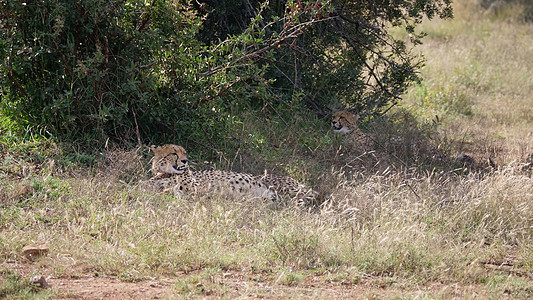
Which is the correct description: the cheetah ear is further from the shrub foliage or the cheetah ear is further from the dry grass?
the shrub foliage

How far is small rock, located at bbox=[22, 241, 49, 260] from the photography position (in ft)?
11.5

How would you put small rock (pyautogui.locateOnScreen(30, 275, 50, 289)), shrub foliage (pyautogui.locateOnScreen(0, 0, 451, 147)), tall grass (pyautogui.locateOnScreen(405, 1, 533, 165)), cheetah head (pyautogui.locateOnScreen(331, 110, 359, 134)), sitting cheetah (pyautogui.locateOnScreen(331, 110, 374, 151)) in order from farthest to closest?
1. tall grass (pyautogui.locateOnScreen(405, 1, 533, 165))
2. cheetah head (pyautogui.locateOnScreen(331, 110, 359, 134))
3. sitting cheetah (pyautogui.locateOnScreen(331, 110, 374, 151))
4. shrub foliage (pyautogui.locateOnScreen(0, 0, 451, 147))
5. small rock (pyautogui.locateOnScreen(30, 275, 50, 289))

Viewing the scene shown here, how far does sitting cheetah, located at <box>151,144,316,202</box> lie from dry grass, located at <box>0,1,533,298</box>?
0.52 ft

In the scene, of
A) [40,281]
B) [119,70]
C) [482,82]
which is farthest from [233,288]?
[482,82]

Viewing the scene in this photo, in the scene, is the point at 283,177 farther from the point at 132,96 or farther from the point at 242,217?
the point at 132,96

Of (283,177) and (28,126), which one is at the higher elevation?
(28,126)

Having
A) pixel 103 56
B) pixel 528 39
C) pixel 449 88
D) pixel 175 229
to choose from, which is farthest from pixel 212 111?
pixel 528 39

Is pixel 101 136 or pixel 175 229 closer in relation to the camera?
pixel 175 229

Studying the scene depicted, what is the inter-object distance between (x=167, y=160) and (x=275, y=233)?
5.26 feet

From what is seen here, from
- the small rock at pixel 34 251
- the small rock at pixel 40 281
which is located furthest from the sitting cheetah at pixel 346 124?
the small rock at pixel 40 281

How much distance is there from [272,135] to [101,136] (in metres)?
2.00

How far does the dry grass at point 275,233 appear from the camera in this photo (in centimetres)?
351

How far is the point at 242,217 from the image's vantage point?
4.44 m

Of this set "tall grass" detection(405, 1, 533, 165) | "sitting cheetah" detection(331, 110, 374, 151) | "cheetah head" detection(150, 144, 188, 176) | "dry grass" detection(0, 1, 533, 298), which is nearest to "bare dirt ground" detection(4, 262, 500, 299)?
"dry grass" detection(0, 1, 533, 298)
